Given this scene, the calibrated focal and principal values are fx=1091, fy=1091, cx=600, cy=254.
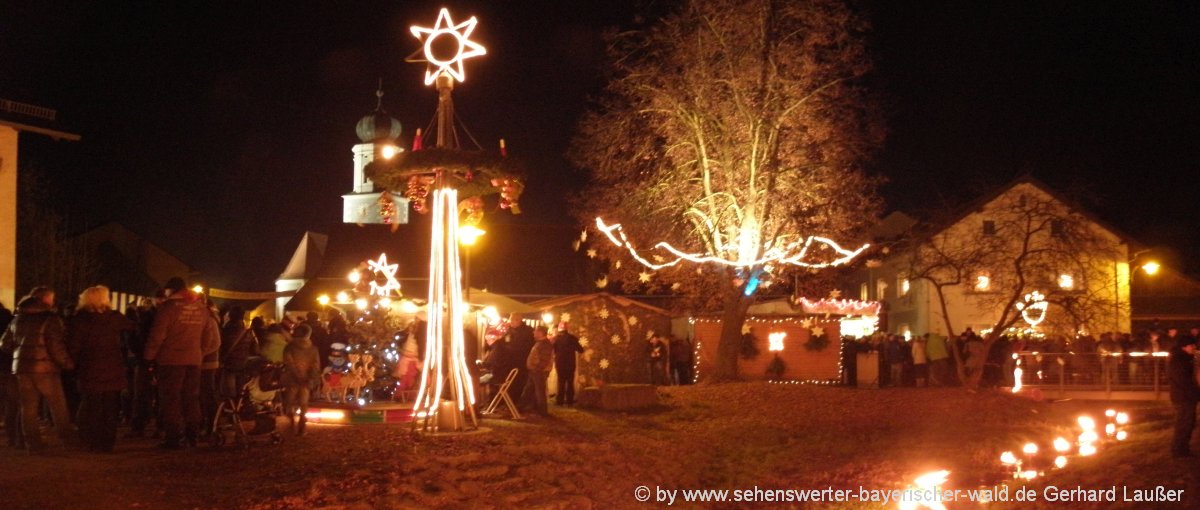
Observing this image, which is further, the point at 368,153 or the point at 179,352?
the point at 368,153

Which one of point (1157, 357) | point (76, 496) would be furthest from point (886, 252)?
point (76, 496)

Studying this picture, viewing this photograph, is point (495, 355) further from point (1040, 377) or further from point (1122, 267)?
point (1122, 267)

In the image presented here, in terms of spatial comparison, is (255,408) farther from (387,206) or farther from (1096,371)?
(1096,371)

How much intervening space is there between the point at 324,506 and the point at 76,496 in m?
2.01

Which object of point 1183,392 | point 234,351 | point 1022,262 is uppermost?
point 1022,262

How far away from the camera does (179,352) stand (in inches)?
458

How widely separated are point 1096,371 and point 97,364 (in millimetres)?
22901

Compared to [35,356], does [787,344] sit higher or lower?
lower

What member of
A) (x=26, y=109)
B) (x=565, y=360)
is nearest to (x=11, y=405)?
(x=565, y=360)

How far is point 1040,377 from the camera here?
2648 centimetres

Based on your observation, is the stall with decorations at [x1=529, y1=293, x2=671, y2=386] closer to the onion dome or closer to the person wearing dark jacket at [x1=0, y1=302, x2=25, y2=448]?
the person wearing dark jacket at [x1=0, y1=302, x2=25, y2=448]

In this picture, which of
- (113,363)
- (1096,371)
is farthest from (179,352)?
(1096,371)

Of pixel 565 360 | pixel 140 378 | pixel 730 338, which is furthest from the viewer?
pixel 730 338

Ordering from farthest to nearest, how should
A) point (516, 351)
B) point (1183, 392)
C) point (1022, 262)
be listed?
1. point (1022, 262)
2. point (516, 351)
3. point (1183, 392)
